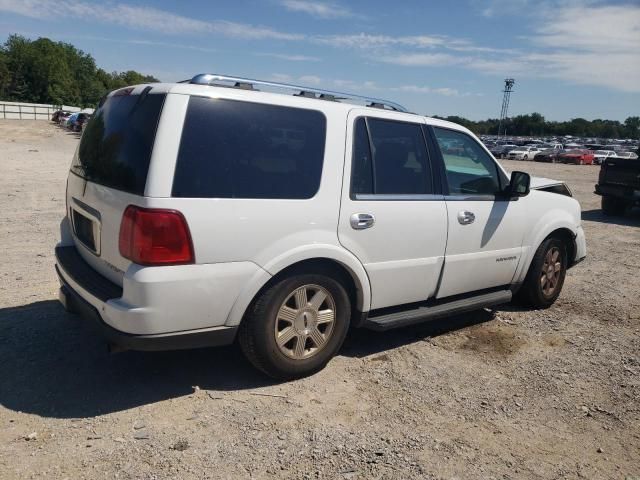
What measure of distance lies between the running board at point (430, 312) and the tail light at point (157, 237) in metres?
1.59

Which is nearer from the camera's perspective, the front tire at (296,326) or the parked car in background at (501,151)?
the front tire at (296,326)

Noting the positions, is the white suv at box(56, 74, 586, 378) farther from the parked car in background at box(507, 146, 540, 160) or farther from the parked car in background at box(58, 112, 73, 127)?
the parked car in background at box(58, 112, 73, 127)

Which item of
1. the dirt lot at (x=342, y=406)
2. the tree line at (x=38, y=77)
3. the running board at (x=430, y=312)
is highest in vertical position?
the tree line at (x=38, y=77)

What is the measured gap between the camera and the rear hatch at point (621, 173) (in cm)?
1277

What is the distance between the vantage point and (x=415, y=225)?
13.6 ft

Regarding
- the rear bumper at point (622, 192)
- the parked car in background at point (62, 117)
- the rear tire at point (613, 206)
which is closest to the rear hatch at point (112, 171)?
the rear bumper at point (622, 192)

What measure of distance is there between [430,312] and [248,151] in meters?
2.01

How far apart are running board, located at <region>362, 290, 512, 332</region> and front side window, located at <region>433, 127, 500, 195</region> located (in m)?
0.94

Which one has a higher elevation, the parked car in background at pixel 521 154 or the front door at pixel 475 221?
the parked car in background at pixel 521 154

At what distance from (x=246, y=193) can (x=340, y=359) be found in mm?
1652

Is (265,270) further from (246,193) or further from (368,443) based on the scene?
(368,443)

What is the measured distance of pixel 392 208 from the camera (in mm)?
4000

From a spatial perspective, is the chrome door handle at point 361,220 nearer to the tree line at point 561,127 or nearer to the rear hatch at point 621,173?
the rear hatch at point 621,173

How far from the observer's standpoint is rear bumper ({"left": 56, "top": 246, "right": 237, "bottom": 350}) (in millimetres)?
3066
